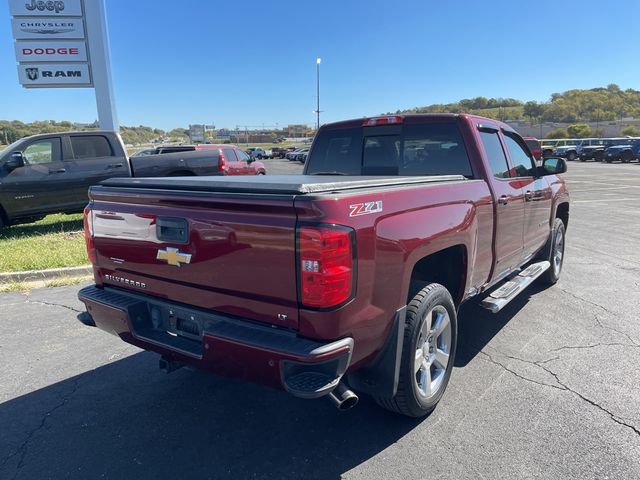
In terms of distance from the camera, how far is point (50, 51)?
13.7 metres

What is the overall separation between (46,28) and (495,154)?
47.3ft

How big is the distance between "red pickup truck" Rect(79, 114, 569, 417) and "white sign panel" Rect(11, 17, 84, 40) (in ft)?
43.1

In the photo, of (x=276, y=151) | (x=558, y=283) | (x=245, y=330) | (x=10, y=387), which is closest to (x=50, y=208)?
(x=10, y=387)

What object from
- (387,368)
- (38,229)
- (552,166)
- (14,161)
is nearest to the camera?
(387,368)

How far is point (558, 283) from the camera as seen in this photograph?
6.08 metres

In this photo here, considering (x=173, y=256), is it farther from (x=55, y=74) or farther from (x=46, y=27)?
(x=46, y=27)

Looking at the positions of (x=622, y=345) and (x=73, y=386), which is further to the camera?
(x=622, y=345)

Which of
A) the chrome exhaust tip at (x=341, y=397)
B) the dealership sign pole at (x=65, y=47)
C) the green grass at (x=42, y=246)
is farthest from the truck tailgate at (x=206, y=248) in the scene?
the dealership sign pole at (x=65, y=47)

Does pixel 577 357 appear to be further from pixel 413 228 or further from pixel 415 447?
pixel 413 228

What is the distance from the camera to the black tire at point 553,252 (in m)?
5.71

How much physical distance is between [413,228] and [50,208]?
9.02 meters

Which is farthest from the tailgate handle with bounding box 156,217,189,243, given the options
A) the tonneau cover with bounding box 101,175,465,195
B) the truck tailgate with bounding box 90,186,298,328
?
the tonneau cover with bounding box 101,175,465,195

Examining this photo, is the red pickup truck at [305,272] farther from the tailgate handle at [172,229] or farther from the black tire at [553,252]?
the black tire at [553,252]

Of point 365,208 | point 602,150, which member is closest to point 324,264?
point 365,208
